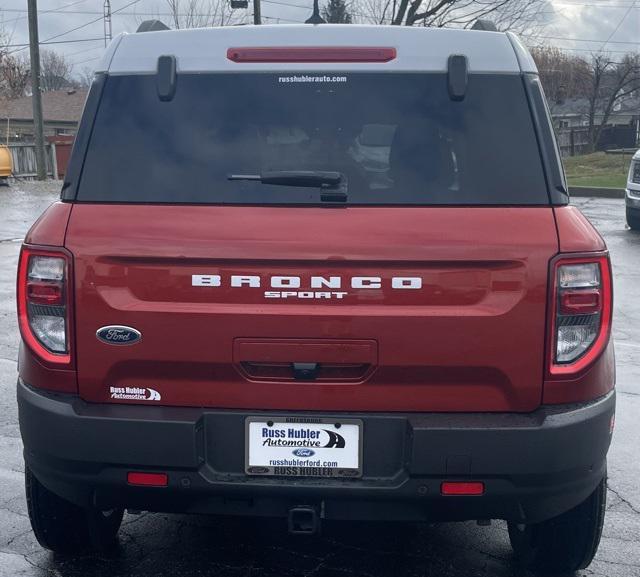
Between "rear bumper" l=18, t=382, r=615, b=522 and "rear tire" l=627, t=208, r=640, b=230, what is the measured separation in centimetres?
1406

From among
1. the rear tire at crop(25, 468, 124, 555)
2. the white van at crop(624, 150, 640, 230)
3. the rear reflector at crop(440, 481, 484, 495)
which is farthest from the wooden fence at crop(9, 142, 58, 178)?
the rear reflector at crop(440, 481, 484, 495)

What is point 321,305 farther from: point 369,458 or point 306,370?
point 369,458

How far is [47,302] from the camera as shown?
3.22 metres

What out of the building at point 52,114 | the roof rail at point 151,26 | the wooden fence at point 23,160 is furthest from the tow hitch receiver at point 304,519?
the building at point 52,114

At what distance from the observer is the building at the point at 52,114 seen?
68750mm

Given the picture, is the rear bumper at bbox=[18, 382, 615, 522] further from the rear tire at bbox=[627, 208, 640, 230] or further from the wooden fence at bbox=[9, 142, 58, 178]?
the wooden fence at bbox=[9, 142, 58, 178]

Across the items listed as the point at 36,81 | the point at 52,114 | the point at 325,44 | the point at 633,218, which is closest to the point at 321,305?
the point at 325,44

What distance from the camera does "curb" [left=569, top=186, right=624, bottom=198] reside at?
79.5ft

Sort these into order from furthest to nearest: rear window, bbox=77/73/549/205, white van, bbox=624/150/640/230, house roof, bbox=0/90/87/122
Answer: house roof, bbox=0/90/87/122 < white van, bbox=624/150/640/230 < rear window, bbox=77/73/549/205

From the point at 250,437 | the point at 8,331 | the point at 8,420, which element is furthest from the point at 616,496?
the point at 8,331

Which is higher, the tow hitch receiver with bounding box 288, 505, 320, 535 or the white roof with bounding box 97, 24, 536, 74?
the white roof with bounding box 97, 24, 536, 74

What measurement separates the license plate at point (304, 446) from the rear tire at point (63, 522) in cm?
90

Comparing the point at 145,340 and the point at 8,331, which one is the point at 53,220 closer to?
the point at 145,340

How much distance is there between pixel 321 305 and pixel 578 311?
0.80 metres
